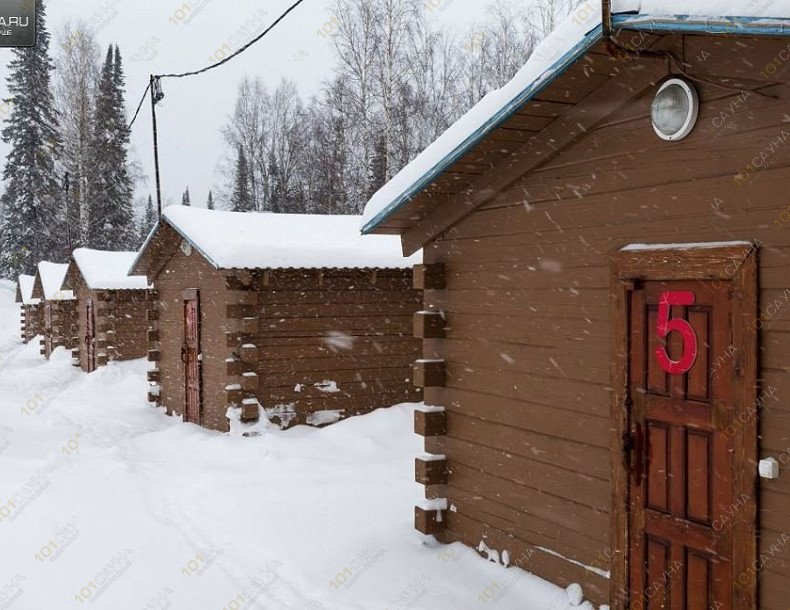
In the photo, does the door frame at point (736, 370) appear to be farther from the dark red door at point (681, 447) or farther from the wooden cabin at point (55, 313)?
the wooden cabin at point (55, 313)

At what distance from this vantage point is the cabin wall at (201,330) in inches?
467

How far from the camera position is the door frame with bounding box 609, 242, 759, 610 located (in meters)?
4.00

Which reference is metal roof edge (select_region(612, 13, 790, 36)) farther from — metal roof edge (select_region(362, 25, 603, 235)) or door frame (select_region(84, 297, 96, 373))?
door frame (select_region(84, 297, 96, 373))

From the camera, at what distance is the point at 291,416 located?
1145 cm

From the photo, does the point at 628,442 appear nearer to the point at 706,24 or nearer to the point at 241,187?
the point at 706,24

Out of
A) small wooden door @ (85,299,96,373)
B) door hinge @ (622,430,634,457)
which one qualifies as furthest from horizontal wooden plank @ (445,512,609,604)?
small wooden door @ (85,299,96,373)

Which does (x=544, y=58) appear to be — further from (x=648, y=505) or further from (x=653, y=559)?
(x=653, y=559)

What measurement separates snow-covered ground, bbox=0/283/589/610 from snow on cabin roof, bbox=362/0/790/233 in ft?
9.42

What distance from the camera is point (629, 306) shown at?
476 cm

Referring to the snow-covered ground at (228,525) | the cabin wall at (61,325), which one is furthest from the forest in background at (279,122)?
the snow-covered ground at (228,525)

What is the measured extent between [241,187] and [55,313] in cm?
1476

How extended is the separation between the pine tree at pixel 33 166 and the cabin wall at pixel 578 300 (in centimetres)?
3480

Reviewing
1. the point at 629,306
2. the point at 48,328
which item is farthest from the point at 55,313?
the point at 629,306

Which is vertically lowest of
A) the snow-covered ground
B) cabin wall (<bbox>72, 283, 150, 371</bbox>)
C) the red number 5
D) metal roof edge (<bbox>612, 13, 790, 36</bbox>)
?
the snow-covered ground
